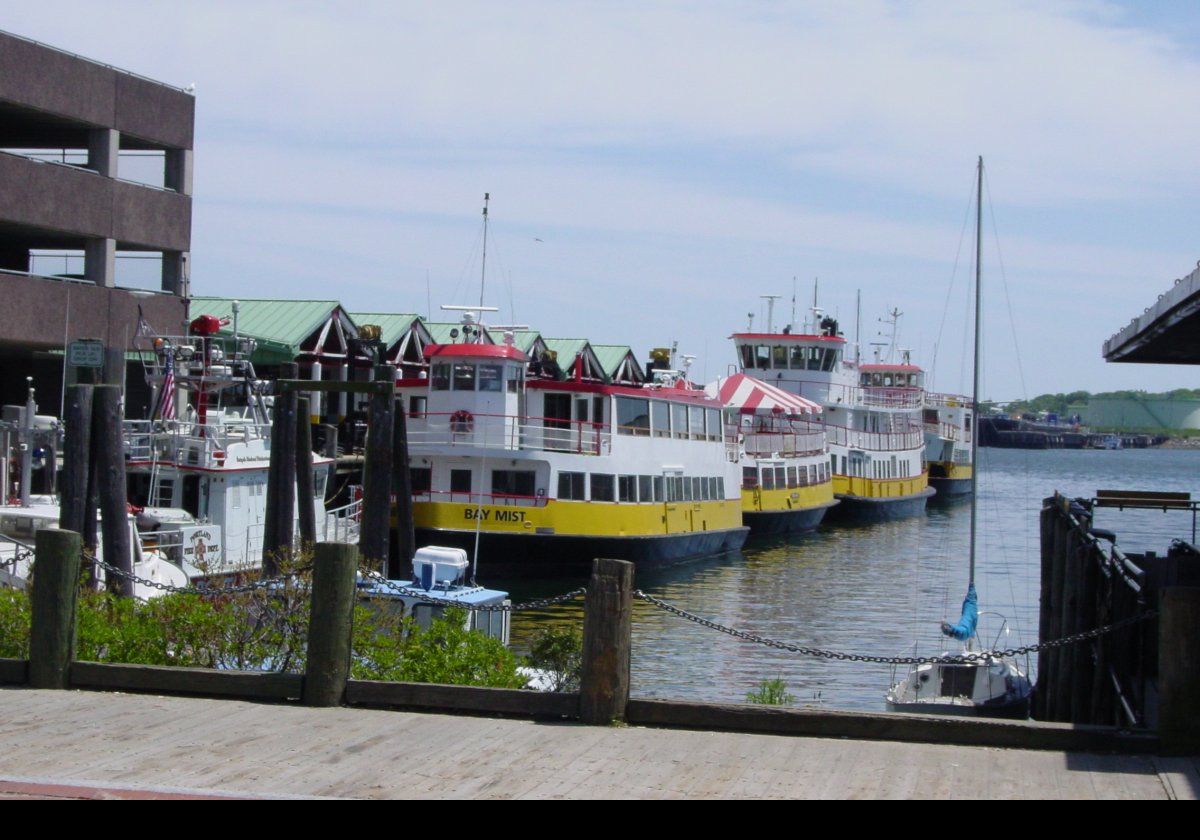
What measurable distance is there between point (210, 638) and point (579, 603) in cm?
2118

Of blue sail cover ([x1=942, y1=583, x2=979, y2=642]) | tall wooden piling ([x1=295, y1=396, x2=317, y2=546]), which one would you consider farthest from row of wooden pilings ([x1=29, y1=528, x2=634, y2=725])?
blue sail cover ([x1=942, y1=583, x2=979, y2=642])

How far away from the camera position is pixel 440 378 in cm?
3697

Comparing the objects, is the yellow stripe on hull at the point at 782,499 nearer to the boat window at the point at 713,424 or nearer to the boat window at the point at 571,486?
the boat window at the point at 713,424

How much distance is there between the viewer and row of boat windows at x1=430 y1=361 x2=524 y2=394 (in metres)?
36.4

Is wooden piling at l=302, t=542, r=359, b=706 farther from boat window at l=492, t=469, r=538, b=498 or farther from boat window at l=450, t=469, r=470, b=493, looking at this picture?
boat window at l=450, t=469, r=470, b=493

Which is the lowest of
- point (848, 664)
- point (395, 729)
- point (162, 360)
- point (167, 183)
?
point (848, 664)

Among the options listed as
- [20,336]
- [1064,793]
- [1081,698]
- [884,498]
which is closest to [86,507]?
[1081,698]

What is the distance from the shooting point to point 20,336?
122ft

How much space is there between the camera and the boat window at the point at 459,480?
3644cm

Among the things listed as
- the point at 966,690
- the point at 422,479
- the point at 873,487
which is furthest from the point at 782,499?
the point at 966,690

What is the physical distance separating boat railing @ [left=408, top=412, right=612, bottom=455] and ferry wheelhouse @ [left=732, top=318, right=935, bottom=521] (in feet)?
90.9

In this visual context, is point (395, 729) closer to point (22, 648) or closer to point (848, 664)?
point (22, 648)

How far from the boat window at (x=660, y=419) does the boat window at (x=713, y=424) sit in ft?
11.4

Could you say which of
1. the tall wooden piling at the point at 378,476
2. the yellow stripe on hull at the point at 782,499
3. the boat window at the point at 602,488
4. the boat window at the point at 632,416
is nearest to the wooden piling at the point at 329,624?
the tall wooden piling at the point at 378,476
